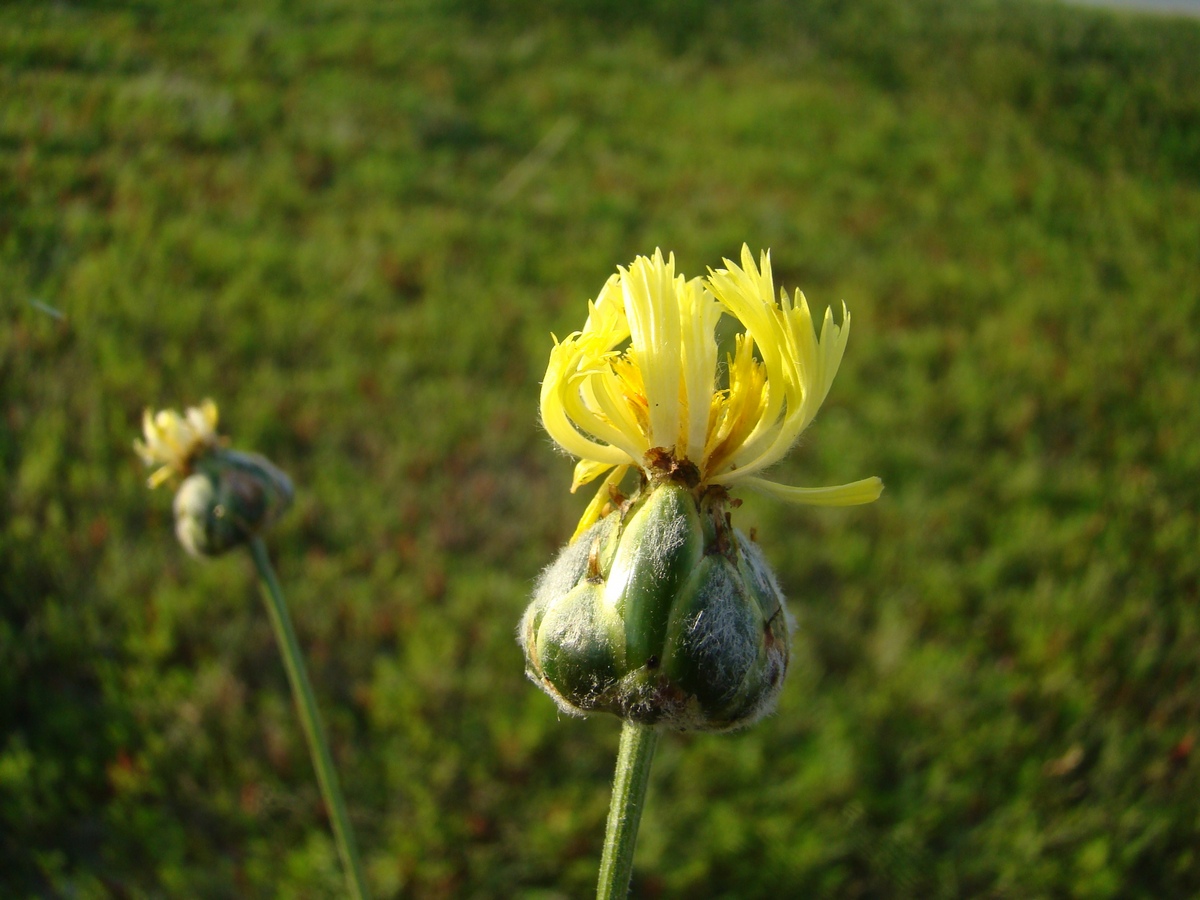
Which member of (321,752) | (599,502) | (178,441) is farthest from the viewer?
(178,441)

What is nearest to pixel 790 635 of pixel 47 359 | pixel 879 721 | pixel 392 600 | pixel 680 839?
pixel 680 839

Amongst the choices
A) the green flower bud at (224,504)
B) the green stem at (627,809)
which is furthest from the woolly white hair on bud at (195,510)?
the green stem at (627,809)

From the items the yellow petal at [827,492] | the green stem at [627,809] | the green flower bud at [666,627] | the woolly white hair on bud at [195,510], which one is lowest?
the green stem at [627,809]

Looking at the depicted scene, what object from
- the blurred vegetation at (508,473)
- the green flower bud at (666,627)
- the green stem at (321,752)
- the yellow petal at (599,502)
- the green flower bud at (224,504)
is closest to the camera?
the green flower bud at (666,627)

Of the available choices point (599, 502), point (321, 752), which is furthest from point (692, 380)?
point (321, 752)

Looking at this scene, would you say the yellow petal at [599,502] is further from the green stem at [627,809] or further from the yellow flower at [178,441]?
the yellow flower at [178,441]

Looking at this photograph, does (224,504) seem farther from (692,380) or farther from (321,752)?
(692,380)

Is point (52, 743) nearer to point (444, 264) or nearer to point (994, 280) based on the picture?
point (444, 264)
